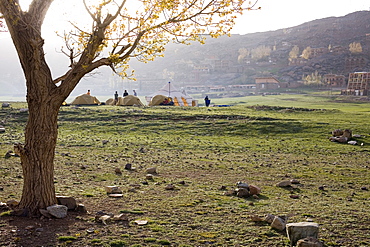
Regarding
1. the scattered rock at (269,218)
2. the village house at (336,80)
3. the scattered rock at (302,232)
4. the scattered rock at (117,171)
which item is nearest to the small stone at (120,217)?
the scattered rock at (269,218)

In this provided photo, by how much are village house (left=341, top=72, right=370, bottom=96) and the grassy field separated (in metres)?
85.7

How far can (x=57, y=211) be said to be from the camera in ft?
26.7

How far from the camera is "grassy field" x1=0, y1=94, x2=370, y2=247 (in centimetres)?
741

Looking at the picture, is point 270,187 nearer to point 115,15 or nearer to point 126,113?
point 115,15

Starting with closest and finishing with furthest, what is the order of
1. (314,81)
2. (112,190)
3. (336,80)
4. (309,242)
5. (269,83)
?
(309,242) < (112,190) < (336,80) < (314,81) < (269,83)

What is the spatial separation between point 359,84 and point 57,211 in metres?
117

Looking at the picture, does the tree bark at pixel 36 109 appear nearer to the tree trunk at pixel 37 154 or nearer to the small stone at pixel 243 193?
the tree trunk at pixel 37 154

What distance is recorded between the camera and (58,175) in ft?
41.7

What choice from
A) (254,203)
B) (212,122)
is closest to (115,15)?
(254,203)

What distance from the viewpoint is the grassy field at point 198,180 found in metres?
7.41

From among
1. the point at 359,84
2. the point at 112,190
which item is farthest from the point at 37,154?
the point at 359,84

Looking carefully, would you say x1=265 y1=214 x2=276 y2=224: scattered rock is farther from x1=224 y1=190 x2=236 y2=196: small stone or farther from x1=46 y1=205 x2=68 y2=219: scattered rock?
x1=46 y1=205 x2=68 y2=219: scattered rock

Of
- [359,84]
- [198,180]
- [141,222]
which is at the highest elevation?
[359,84]

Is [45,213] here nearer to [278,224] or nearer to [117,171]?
[278,224]
